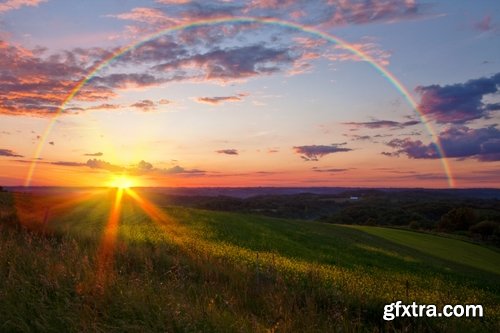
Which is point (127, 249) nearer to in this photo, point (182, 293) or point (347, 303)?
point (182, 293)

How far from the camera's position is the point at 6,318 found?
6715 mm

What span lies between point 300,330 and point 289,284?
402cm

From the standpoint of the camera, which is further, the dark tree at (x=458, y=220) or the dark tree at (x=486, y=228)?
the dark tree at (x=458, y=220)

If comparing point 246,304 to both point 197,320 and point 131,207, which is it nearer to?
point 197,320

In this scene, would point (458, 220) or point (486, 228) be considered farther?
point (458, 220)

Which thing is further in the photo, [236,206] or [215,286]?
[236,206]

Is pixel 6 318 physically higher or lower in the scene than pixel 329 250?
higher

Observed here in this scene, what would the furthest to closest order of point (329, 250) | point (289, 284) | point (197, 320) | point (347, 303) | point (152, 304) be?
point (329, 250)
point (289, 284)
point (347, 303)
point (152, 304)
point (197, 320)

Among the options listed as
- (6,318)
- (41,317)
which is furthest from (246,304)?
(6,318)

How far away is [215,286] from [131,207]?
40.3 m

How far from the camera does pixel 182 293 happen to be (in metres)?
8.13

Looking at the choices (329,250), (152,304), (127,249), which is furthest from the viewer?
(329,250)

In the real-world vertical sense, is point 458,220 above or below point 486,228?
above

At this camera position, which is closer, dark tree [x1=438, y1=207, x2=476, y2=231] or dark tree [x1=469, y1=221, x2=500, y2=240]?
dark tree [x1=469, y1=221, x2=500, y2=240]
